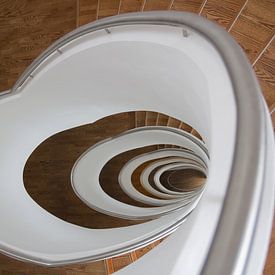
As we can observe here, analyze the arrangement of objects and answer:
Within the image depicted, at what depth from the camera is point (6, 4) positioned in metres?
3.98

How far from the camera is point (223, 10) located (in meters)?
2.18

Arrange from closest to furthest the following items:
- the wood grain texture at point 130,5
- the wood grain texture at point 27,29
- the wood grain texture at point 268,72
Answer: the wood grain texture at point 268,72, the wood grain texture at point 130,5, the wood grain texture at point 27,29

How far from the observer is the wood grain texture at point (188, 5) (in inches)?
92.7

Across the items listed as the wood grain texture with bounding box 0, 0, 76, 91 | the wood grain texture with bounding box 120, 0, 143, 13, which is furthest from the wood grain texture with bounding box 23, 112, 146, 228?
the wood grain texture with bounding box 120, 0, 143, 13

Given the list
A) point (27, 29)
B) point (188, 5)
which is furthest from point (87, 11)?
point (188, 5)

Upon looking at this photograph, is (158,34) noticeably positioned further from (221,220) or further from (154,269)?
(221,220)

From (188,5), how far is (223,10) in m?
0.31

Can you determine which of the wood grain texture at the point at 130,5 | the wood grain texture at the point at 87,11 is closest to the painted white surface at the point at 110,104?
the wood grain texture at the point at 130,5

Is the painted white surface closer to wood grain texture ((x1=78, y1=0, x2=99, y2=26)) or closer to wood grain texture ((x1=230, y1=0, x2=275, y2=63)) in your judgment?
wood grain texture ((x1=230, y1=0, x2=275, y2=63))

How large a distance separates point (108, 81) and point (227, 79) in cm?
169

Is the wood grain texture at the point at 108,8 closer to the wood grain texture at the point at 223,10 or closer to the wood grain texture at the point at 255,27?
the wood grain texture at the point at 223,10

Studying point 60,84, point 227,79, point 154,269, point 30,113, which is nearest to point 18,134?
point 30,113

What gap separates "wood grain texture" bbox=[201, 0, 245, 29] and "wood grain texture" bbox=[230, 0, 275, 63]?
101 millimetres

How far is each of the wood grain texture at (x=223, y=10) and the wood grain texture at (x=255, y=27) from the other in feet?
0.33
